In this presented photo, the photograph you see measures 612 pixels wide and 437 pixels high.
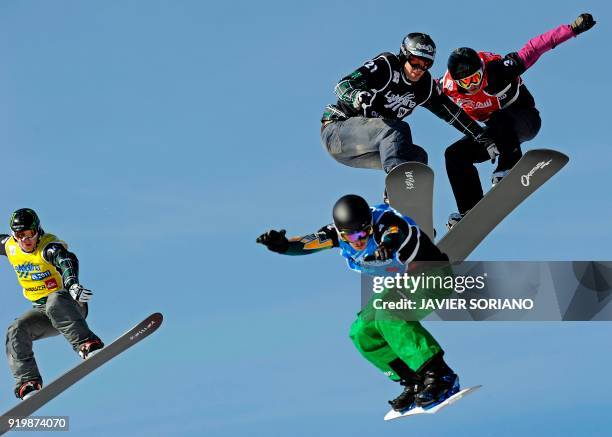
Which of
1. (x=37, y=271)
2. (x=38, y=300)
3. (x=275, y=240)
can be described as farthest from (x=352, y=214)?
(x=38, y=300)

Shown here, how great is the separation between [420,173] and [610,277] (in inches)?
109

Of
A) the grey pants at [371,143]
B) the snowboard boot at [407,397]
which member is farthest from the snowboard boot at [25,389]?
the snowboard boot at [407,397]

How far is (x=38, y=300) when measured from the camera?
19.5 meters

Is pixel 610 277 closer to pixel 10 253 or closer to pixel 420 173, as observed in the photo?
pixel 420 173

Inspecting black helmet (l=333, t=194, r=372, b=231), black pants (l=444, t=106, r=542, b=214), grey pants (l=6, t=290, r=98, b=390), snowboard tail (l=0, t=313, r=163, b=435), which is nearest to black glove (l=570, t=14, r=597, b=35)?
black pants (l=444, t=106, r=542, b=214)

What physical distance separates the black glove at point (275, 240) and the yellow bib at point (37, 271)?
4.04m

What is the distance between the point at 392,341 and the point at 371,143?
11.5ft

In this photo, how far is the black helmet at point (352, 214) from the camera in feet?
52.0

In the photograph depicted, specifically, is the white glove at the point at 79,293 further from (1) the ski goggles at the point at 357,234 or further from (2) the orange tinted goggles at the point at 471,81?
(2) the orange tinted goggles at the point at 471,81

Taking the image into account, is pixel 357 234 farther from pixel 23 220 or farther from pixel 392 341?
pixel 23 220

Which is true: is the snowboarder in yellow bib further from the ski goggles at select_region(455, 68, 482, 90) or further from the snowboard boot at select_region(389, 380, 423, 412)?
the ski goggles at select_region(455, 68, 482, 90)

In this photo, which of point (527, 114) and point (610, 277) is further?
point (527, 114)

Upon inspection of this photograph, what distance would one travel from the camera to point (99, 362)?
18.9 meters

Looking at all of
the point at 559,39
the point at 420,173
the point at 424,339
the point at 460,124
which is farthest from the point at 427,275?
the point at 559,39
